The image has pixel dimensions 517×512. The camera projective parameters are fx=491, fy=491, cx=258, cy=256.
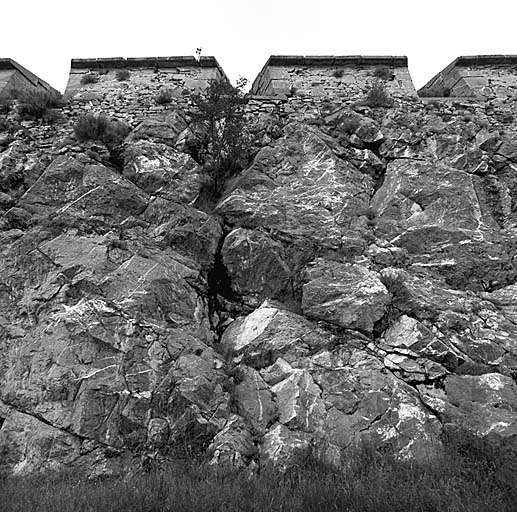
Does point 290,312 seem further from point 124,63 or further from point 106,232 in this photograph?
point 124,63

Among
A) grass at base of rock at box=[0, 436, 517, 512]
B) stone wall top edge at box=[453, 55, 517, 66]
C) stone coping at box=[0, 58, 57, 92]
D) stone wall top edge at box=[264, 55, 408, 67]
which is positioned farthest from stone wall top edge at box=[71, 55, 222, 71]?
grass at base of rock at box=[0, 436, 517, 512]

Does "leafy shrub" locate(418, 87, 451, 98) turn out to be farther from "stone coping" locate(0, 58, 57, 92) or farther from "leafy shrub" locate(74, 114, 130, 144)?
"stone coping" locate(0, 58, 57, 92)

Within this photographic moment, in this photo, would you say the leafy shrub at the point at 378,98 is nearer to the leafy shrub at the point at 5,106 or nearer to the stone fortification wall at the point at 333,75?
the stone fortification wall at the point at 333,75

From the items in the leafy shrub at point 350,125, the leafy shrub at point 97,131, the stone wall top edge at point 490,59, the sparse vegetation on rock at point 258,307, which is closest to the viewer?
the sparse vegetation on rock at point 258,307

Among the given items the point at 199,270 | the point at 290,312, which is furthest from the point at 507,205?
the point at 199,270

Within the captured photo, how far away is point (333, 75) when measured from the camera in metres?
12.5

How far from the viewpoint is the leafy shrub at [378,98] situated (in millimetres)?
11305

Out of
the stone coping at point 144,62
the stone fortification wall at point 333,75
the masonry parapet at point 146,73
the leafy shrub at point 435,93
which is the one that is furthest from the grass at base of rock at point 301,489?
the stone coping at point 144,62

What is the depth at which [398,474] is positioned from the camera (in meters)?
4.95

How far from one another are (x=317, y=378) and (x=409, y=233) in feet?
11.2

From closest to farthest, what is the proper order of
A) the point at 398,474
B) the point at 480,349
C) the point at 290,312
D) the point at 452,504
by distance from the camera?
the point at 452,504, the point at 398,474, the point at 480,349, the point at 290,312

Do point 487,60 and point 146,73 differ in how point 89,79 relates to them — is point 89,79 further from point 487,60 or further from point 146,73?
point 487,60

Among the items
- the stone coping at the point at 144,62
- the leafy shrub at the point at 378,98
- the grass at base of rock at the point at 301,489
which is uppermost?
→ the stone coping at the point at 144,62

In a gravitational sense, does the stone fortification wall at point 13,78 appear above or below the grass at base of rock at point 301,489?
above
